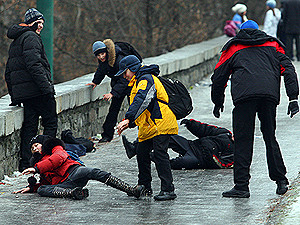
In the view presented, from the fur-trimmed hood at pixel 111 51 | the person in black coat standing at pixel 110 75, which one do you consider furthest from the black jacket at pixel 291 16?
the fur-trimmed hood at pixel 111 51

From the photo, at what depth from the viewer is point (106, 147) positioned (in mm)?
9648

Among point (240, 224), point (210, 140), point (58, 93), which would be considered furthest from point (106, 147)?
point (240, 224)

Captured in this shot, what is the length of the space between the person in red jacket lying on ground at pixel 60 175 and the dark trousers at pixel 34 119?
885mm

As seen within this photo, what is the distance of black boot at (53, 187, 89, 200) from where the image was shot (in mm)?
6648

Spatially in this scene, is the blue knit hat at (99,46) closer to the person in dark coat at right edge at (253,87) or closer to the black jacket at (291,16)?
the person in dark coat at right edge at (253,87)

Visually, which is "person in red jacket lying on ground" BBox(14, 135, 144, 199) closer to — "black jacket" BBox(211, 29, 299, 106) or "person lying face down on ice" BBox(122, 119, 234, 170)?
"person lying face down on ice" BBox(122, 119, 234, 170)

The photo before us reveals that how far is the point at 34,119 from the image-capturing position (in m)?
8.25

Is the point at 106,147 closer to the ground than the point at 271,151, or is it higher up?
closer to the ground

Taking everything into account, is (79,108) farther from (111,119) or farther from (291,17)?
(291,17)

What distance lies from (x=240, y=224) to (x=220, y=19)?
802 inches

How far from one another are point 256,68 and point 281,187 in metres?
1.11

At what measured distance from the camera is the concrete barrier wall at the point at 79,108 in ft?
25.5

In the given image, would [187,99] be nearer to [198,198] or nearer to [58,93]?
[198,198]

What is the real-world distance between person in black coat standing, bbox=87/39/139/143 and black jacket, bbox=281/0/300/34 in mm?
9370
